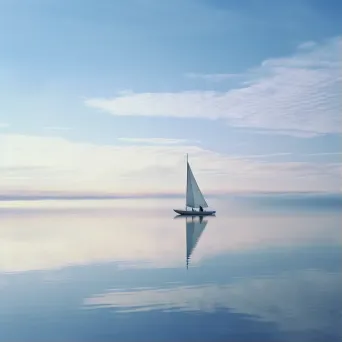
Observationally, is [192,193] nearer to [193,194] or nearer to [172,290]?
[193,194]

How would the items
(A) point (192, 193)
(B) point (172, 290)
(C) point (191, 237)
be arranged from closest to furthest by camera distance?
(B) point (172, 290)
(C) point (191, 237)
(A) point (192, 193)

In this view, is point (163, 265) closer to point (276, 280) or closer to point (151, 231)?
point (276, 280)

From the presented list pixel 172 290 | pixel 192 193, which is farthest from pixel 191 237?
pixel 192 193

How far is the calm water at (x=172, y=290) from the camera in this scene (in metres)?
3.66

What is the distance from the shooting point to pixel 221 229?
11.3 m

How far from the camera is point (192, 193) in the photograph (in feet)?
50.4

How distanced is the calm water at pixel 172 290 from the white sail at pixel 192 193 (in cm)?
607

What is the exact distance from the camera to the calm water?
3.66 meters

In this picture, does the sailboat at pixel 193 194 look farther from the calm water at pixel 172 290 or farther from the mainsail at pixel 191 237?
the calm water at pixel 172 290

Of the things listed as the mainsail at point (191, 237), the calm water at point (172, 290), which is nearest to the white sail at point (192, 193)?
the mainsail at point (191, 237)

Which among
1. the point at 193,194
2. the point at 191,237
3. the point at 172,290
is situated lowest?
the point at 172,290

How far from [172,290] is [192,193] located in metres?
10.4

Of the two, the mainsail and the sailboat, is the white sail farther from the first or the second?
the mainsail

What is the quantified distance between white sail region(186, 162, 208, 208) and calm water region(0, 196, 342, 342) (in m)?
6.07
